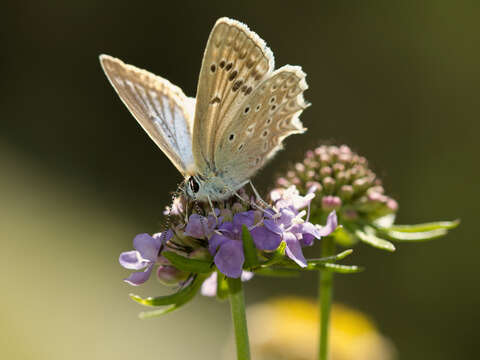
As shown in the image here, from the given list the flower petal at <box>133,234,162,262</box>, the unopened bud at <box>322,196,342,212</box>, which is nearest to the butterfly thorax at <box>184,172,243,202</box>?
the flower petal at <box>133,234,162,262</box>

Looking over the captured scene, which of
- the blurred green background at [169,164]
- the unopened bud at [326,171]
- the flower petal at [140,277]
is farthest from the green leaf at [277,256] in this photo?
the blurred green background at [169,164]

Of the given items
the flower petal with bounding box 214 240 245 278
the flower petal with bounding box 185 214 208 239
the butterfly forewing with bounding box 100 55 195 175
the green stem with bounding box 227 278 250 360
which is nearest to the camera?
the flower petal with bounding box 214 240 245 278

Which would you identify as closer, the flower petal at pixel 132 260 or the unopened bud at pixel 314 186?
the flower petal at pixel 132 260

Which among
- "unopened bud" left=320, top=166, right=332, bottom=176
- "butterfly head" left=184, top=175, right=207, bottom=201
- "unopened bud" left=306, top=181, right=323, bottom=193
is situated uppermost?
"unopened bud" left=320, top=166, right=332, bottom=176

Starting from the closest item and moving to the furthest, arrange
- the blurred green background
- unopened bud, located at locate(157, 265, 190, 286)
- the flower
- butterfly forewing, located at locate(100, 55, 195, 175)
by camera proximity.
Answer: unopened bud, located at locate(157, 265, 190, 286)
butterfly forewing, located at locate(100, 55, 195, 175)
the flower
the blurred green background

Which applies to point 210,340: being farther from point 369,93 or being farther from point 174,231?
point 174,231

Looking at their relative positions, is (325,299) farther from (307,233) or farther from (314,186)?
(314,186)

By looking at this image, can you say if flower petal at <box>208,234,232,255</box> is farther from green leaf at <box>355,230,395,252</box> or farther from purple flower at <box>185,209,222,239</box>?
green leaf at <box>355,230,395,252</box>

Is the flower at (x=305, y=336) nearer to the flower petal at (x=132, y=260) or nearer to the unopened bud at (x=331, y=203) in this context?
the unopened bud at (x=331, y=203)
